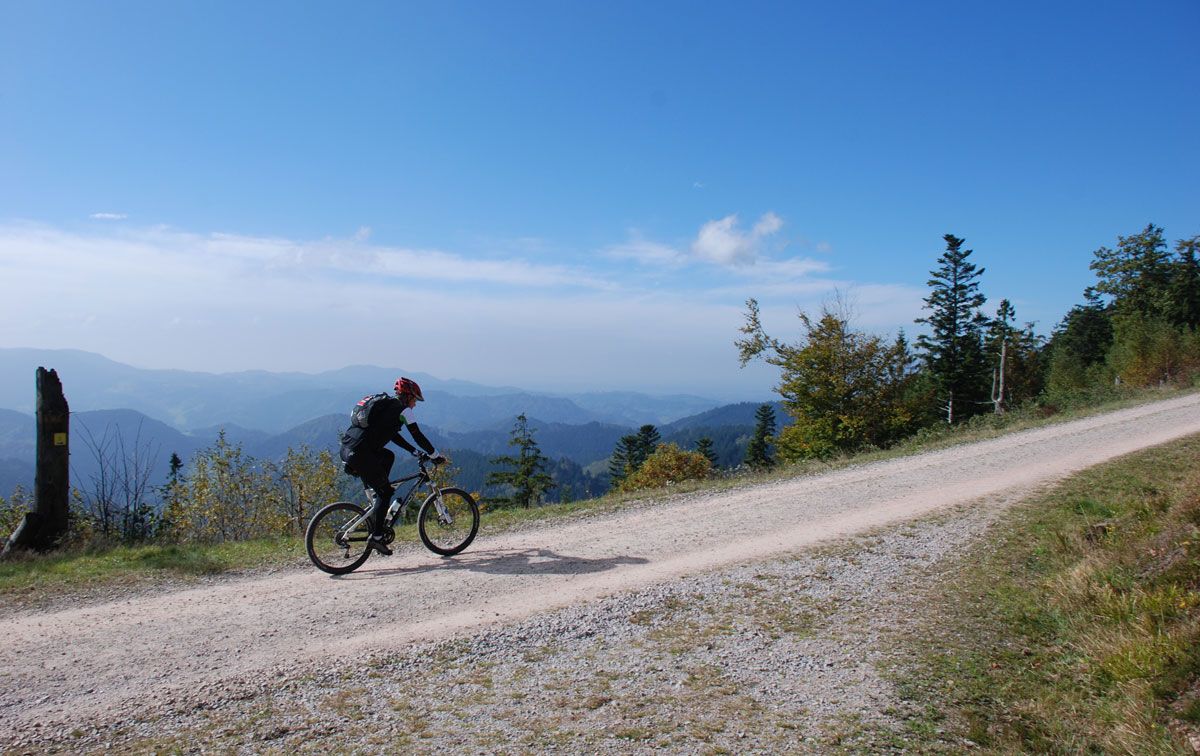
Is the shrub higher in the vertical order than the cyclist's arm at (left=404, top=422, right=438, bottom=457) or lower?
lower

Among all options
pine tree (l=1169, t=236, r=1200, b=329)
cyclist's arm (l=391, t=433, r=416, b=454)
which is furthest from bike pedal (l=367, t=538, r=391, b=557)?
pine tree (l=1169, t=236, r=1200, b=329)

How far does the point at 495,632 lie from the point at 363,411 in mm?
3642

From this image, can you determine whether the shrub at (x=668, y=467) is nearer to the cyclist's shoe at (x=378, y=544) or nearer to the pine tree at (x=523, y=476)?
the pine tree at (x=523, y=476)

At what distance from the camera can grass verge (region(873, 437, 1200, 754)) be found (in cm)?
408

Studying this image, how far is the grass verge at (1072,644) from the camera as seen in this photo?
4078 millimetres

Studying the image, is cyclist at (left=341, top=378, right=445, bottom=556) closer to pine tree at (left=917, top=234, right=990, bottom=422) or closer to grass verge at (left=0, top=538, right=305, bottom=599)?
grass verge at (left=0, top=538, right=305, bottom=599)

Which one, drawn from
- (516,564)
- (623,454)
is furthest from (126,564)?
(623,454)

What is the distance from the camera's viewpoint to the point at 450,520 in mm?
9188

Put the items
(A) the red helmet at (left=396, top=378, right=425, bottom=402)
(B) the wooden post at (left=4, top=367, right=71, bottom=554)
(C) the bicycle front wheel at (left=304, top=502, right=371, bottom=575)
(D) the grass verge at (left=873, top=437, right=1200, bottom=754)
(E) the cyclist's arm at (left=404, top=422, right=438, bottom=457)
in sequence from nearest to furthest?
1. (D) the grass verge at (left=873, top=437, right=1200, bottom=754)
2. (C) the bicycle front wheel at (left=304, top=502, right=371, bottom=575)
3. (E) the cyclist's arm at (left=404, top=422, right=438, bottom=457)
4. (A) the red helmet at (left=396, top=378, right=425, bottom=402)
5. (B) the wooden post at (left=4, top=367, right=71, bottom=554)

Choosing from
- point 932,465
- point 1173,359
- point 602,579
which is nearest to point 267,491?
point 602,579

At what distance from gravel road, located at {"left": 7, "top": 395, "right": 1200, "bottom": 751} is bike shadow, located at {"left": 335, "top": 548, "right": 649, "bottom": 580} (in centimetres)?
4

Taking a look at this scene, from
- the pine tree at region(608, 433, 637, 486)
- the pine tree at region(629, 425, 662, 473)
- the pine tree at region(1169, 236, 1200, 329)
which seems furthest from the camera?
the pine tree at region(629, 425, 662, 473)

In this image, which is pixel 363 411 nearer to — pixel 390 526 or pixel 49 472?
pixel 390 526

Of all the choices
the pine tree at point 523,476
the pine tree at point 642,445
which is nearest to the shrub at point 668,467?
the pine tree at point 523,476
